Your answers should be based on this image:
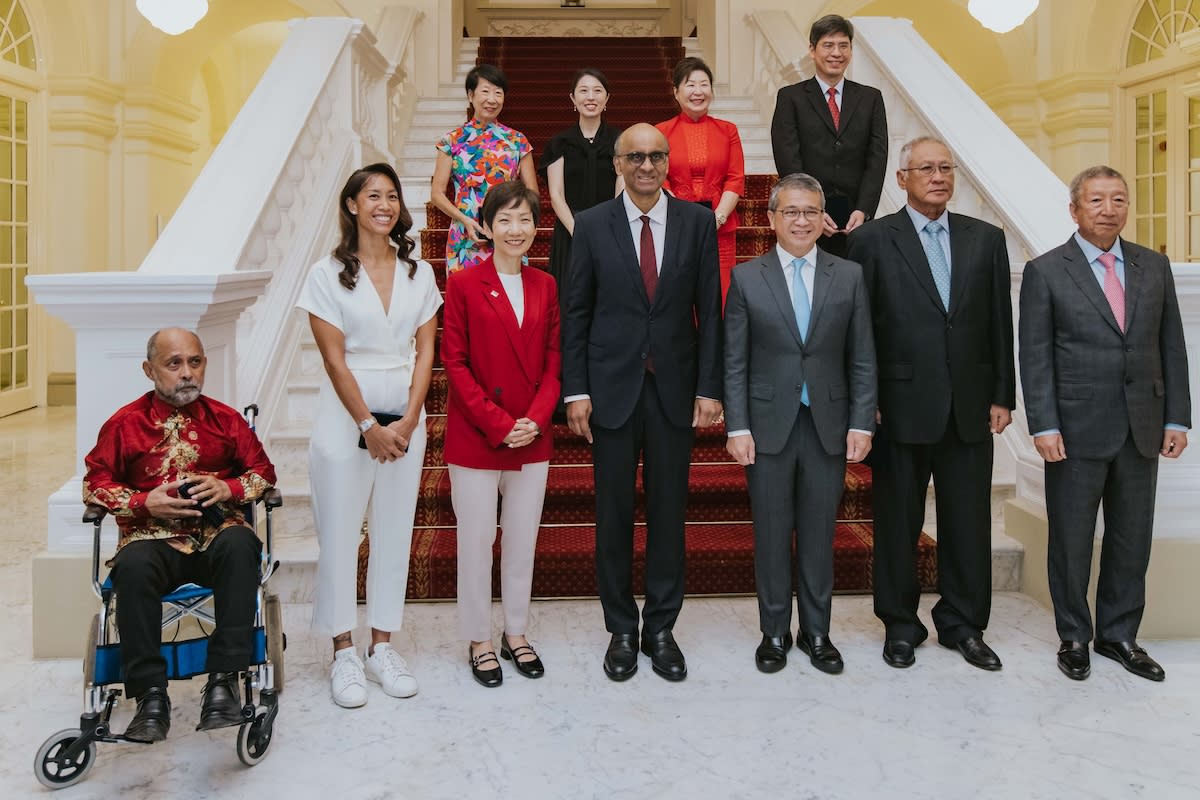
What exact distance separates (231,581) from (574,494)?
195cm

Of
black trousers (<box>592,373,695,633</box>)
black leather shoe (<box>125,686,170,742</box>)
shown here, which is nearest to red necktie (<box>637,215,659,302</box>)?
black trousers (<box>592,373,695,633</box>)

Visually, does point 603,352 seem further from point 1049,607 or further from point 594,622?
point 1049,607

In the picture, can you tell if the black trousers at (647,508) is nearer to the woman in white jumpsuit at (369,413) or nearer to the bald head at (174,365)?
the woman in white jumpsuit at (369,413)

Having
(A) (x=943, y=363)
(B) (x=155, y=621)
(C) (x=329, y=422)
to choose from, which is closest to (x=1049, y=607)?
(A) (x=943, y=363)

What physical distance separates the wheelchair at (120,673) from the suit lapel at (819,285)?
1.72 metres

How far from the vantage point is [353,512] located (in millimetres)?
3436

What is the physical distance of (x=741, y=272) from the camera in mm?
3578

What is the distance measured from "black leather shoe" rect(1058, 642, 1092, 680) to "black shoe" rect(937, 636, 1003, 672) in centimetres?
19

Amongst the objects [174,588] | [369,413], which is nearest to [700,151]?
[369,413]

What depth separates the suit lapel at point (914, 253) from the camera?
358cm

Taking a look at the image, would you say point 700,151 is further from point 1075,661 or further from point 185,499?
point 185,499

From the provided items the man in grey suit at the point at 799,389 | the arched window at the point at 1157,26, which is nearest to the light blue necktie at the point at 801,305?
the man in grey suit at the point at 799,389

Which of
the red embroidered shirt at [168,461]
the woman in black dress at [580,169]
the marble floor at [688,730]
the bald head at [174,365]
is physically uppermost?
the woman in black dress at [580,169]

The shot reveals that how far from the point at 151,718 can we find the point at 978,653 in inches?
98.5
